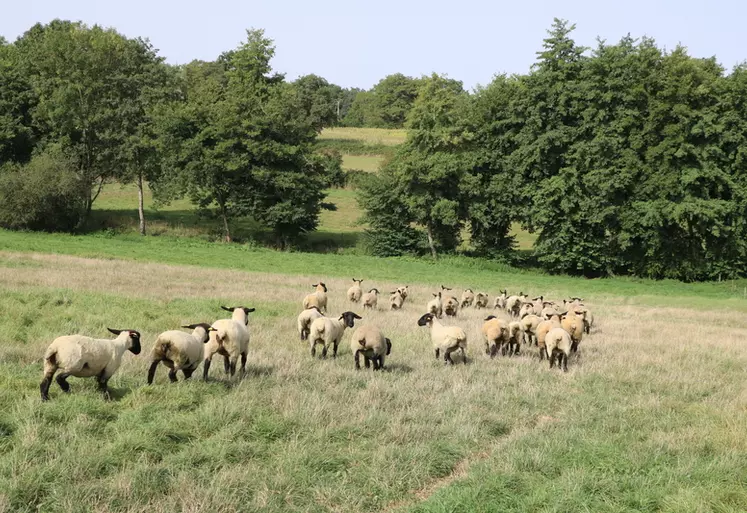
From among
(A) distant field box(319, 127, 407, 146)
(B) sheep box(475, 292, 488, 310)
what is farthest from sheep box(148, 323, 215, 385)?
(A) distant field box(319, 127, 407, 146)

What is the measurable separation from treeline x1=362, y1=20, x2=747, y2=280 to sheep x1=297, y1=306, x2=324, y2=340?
35454 millimetres

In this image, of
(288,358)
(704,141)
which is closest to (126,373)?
(288,358)

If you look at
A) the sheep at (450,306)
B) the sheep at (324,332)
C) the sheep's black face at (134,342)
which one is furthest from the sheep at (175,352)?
the sheep at (450,306)

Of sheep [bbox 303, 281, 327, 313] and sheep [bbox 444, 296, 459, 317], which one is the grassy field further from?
sheep [bbox 444, 296, 459, 317]

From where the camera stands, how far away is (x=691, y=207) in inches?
1767

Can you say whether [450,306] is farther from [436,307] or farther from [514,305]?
[514,305]

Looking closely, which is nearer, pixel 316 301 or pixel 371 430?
pixel 371 430

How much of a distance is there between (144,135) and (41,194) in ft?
31.1

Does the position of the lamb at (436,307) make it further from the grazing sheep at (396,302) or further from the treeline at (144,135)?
the treeline at (144,135)

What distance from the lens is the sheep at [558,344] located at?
599 inches

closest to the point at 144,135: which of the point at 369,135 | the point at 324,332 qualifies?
the point at 324,332

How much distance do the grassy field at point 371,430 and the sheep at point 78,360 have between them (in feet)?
1.00

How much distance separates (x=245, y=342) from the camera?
12.4m

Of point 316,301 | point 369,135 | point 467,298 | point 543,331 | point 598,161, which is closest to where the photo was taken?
point 543,331
